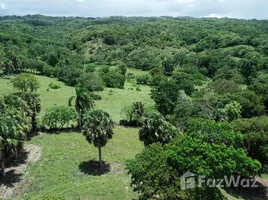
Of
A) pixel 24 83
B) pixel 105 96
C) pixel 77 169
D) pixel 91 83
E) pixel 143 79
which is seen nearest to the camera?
pixel 77 169

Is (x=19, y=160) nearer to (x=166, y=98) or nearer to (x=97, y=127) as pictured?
(x=97, y=127)

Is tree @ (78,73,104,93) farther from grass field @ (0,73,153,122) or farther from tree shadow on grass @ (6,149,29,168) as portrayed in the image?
tree shadow on grass @ (6,149,29,168)

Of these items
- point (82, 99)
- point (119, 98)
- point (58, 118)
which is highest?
point (82, 99)


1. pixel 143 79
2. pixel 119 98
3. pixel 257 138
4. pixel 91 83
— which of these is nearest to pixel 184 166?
pixel 257 138

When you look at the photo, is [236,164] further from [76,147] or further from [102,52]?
[102,52]

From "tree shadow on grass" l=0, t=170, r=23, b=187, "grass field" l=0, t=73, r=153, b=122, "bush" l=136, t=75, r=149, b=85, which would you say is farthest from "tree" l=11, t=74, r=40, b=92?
"bush" l=136, t=75, r=149, b=85

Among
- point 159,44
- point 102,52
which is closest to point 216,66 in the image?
point 159,44
